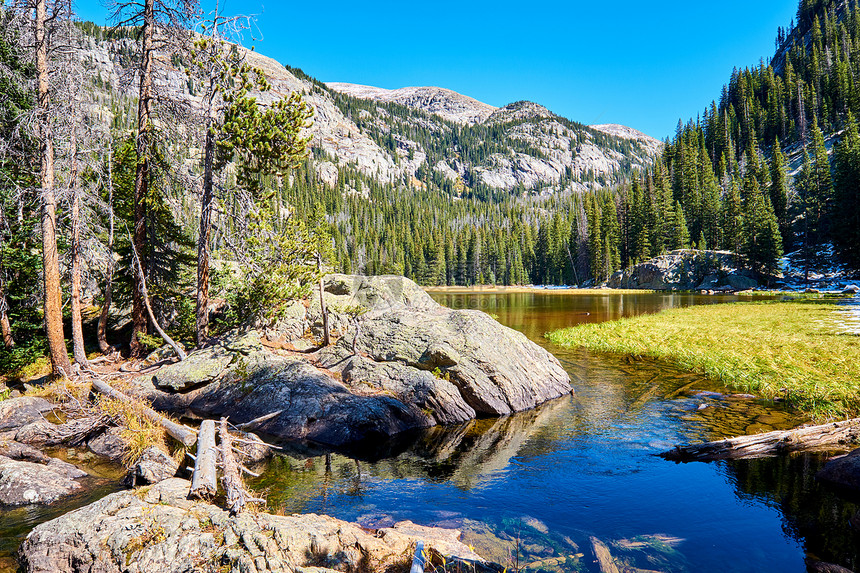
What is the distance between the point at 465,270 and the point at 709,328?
103 m

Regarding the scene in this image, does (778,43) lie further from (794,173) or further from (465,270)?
(465,270)

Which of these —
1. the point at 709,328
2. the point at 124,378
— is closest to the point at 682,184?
the point at 709,328

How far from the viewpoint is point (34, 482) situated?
8117 millimetres

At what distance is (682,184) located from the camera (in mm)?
101250

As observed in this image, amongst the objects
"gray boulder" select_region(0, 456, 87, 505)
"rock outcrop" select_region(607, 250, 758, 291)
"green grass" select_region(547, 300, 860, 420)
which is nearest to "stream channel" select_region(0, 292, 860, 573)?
"gray boulder" select_region(0, 456, 87, 505)

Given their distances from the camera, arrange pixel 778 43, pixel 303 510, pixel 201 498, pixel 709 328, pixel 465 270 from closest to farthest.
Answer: pixel 201 498 < pixel 303 510 < pixel 709 328 < pixel 465 270 < pixel 778 43

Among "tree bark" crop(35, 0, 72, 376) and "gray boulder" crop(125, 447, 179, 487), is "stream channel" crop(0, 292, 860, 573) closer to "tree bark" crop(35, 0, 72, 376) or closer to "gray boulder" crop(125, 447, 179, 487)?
"gray boulder" crop(125, 447, 179, 487)

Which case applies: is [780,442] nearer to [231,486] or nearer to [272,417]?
[231,486]

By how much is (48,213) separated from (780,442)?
21180 millimetres

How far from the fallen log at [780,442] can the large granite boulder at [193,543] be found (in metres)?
6.84

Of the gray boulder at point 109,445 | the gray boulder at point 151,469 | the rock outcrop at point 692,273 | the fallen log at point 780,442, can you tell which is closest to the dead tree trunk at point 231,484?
the gray boulder at point 151,469

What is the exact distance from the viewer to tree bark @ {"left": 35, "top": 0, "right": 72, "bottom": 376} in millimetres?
12953

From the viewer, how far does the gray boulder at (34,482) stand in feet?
25.6

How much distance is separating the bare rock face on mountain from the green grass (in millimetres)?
6960
